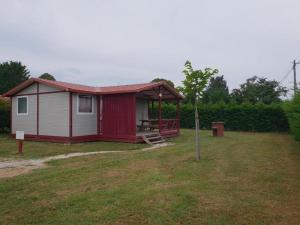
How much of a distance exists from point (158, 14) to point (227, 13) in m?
2.87

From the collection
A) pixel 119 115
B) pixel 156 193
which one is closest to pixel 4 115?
pixel 119 115

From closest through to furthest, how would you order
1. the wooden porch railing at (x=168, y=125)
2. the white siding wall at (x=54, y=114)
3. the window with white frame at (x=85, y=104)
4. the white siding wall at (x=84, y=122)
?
the white siding wall at (x=54, y=114) < the white siding wall at (x=84, y=122) < the window with white frame at (x=85, y=104) < the wooden porch railing at (x=168, y=125)

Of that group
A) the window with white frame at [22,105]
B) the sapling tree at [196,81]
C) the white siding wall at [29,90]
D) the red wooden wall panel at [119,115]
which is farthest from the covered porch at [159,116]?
the sapling tree at [196,81]

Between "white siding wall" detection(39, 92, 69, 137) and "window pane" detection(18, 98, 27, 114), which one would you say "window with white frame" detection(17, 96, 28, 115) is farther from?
"white siding wall" detection(39, 92, 69, 137)

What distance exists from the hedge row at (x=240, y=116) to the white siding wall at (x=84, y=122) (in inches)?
390

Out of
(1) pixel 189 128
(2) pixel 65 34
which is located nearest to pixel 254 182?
(2) pixel 65 34

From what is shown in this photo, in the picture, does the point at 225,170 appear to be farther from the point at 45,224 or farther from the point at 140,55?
the point at 140,55

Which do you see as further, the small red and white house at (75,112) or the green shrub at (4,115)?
the green shrub at (4,115)

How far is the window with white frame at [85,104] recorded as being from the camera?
13664 mm

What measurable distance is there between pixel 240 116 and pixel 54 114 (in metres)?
13.2

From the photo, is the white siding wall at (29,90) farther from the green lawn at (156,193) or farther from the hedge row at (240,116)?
the hedge row at (240,116)

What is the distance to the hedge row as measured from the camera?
1978cm

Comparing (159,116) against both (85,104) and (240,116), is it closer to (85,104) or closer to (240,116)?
(85,104)

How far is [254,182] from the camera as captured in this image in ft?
17.9
